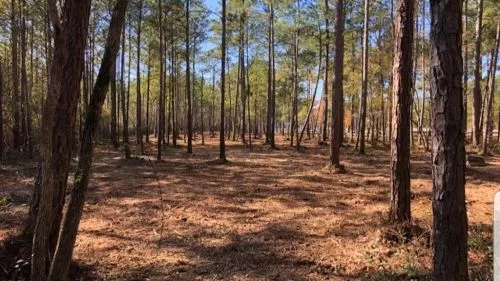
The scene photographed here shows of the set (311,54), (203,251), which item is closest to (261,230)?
(203,251)

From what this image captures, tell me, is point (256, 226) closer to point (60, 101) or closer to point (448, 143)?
point (60, 101)

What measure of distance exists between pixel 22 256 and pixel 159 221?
2521 millimetres

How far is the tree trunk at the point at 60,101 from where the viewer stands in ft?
10.9

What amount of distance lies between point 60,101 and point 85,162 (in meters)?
0.57

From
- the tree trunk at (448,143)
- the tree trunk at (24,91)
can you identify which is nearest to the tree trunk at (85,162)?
the tree trunk at (448,143)

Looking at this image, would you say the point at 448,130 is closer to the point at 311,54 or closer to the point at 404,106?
the point at 404,106

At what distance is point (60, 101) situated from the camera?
3.37m

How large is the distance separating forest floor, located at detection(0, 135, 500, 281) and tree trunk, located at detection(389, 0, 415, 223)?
1.58 feet

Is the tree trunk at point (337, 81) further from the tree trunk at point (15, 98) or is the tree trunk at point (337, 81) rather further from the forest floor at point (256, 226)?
the tree trunk at point (15, 98)

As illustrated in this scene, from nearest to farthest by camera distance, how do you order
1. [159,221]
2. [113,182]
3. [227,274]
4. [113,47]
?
[113,47] < [227,274] < [159,221] < [113,182]

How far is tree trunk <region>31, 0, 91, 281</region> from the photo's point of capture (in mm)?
3309

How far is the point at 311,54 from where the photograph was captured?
82.3 ft

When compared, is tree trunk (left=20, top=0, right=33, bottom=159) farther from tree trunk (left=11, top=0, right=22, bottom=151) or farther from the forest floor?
the forest floor

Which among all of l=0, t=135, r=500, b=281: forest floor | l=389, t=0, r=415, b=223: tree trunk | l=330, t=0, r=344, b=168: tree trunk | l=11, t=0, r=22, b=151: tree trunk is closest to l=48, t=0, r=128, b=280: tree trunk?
l=0, t=135, r=500, b=281: forest floor
